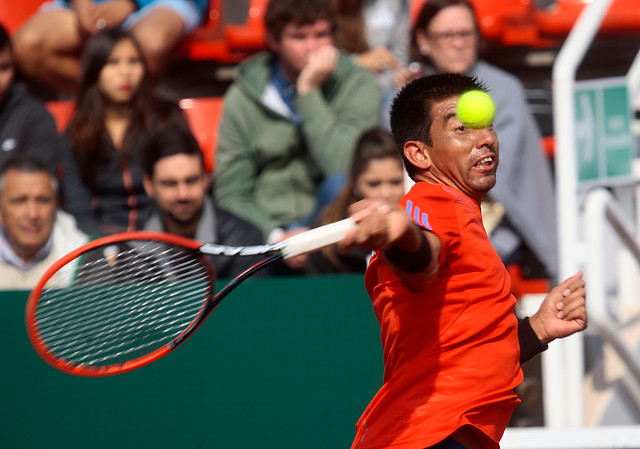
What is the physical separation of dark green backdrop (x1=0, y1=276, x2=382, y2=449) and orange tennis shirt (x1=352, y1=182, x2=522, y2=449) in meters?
1.43

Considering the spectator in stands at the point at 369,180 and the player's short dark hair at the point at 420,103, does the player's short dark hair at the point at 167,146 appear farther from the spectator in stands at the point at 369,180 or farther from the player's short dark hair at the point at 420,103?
the player's short dark hair at the point at 420,103

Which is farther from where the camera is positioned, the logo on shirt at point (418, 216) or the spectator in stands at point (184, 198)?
the spectator in stands at point (184, 198)

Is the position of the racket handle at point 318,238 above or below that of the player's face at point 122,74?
below

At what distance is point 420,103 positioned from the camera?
97.1 inches

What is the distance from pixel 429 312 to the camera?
7.75 feet

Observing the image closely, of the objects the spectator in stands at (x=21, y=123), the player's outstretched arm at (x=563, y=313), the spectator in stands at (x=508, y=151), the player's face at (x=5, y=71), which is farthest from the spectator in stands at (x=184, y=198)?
the player's outstretched arm at (x=563, y=313)

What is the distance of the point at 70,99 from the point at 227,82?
97 centimetres

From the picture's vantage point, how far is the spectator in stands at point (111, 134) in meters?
4.81

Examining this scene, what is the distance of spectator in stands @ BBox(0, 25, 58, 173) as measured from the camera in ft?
16.6

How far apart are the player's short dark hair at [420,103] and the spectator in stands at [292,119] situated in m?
2.27

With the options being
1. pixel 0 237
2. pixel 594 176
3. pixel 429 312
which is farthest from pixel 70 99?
pixel 429 312

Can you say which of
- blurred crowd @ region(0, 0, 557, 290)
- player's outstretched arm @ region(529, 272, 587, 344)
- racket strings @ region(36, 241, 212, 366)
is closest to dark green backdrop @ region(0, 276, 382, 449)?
blurred crowd @ region(0, 0, 557, 290)

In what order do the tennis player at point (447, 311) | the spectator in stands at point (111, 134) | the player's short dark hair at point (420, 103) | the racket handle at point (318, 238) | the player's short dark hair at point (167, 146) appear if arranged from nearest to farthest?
the racket handle at point (318, 238)
the tennis player at point (447, 311)
the player's short dark hair at point (420, 103)
the player's short dark hair at point (167, 146)
the spectator in stands at point (111, 134)

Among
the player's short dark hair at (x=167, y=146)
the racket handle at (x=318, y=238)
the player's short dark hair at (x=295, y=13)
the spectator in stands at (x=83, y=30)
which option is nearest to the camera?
the racket handle at (x=318, y=238)
